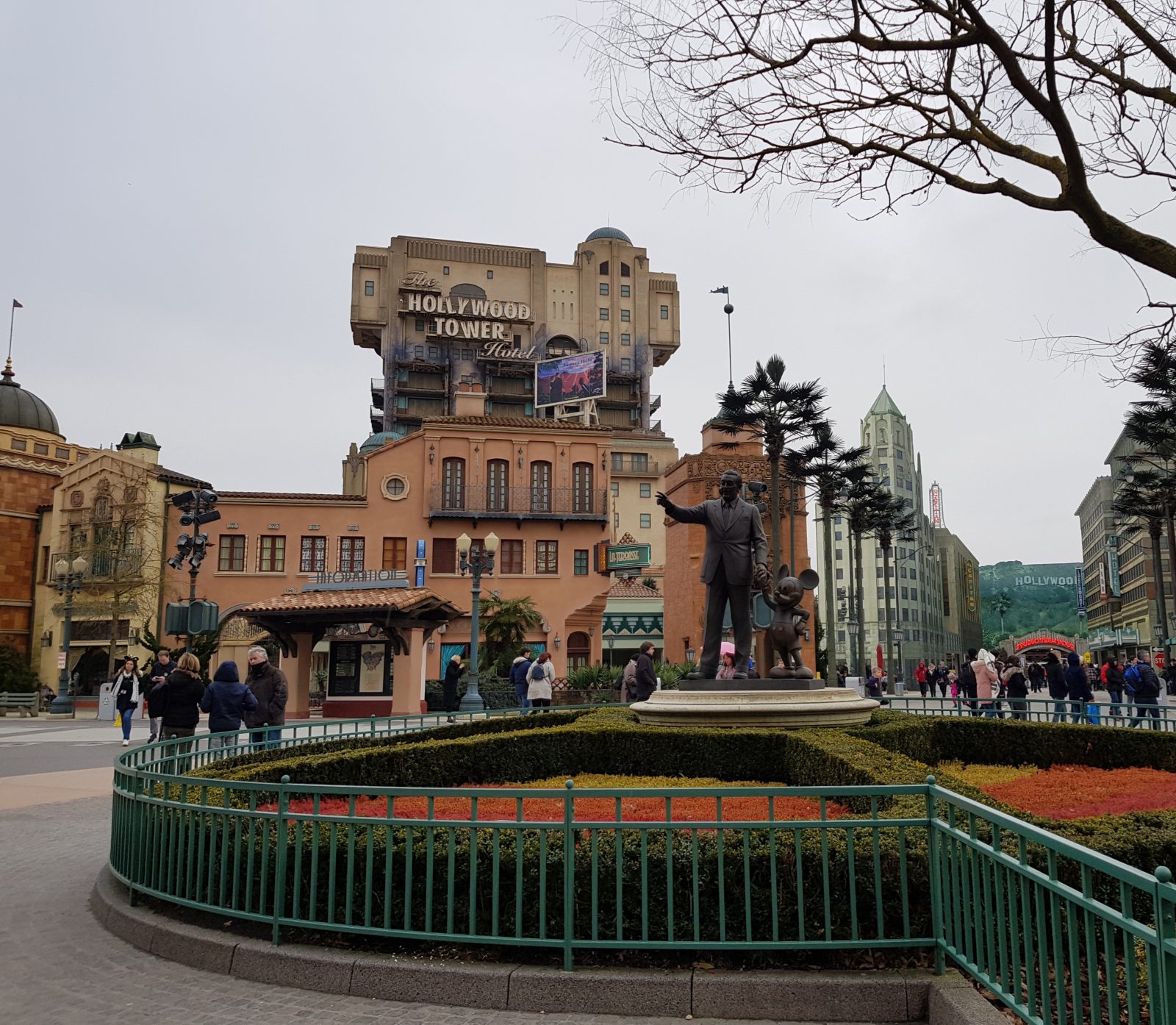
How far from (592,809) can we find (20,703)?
34.3m

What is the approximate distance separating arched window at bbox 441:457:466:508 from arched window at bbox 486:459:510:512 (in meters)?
1.00

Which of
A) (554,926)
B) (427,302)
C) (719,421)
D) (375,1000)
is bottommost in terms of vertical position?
(375,1000)

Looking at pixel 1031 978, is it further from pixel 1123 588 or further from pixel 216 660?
pixel 1123 588

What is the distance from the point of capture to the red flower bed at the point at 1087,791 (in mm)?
7922

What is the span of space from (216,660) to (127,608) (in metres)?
4.71

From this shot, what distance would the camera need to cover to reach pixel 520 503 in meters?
39.1

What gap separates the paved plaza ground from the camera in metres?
4.70

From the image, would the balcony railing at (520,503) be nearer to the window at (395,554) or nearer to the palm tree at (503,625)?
the window at (395,554)

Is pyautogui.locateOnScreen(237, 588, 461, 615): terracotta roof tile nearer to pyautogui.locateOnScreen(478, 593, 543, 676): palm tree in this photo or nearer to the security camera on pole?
the security camera on pole

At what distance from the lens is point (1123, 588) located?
92.6 meters

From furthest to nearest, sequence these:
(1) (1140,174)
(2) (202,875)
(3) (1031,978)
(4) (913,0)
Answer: (1) (1140,174), (4) (913,0), (2) (202,875), (3) (1031,978)

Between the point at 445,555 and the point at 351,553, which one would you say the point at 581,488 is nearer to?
the point at 445,555

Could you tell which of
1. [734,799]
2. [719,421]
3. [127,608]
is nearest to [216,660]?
[127,608]

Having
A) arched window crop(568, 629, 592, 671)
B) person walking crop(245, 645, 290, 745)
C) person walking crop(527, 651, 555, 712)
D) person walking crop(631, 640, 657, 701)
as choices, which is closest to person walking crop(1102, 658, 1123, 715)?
person walking crop(631, 640, 657, 701)
